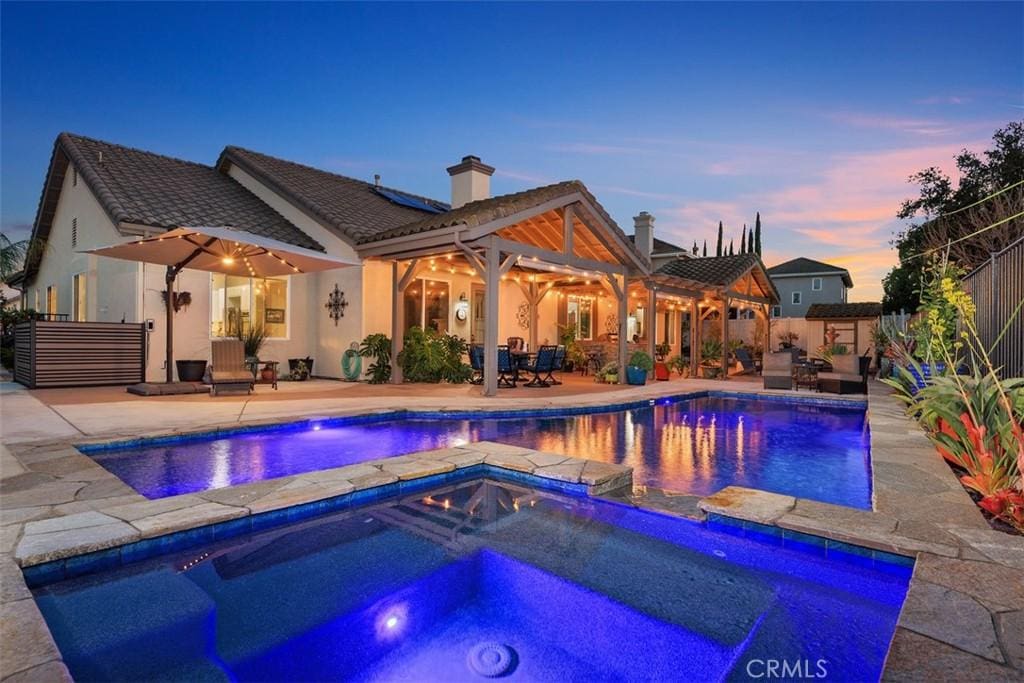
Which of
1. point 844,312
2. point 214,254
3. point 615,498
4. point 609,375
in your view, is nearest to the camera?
point 615,498

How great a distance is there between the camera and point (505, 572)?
109 inches

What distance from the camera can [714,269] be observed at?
16.8 metres

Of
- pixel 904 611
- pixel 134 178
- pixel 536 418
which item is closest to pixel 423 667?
pixel 904 611

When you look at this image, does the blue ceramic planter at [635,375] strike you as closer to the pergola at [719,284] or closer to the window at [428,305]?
the pergola at [719,284]

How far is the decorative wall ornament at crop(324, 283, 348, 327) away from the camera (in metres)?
11.7

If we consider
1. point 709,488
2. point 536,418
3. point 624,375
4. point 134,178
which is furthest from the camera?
point 624,375

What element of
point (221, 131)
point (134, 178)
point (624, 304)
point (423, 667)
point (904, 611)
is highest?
point (221, 131)

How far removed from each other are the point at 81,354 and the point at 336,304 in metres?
4.65

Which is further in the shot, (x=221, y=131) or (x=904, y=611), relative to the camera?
(x=221, y=131)

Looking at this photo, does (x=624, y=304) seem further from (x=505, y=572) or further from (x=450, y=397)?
(x=505, y=572)

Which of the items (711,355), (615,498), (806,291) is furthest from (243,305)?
(806,291)

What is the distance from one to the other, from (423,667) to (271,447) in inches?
162

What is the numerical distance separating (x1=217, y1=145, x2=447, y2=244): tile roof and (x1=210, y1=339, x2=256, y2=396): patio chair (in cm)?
343

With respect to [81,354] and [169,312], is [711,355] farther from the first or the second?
[81,354]
